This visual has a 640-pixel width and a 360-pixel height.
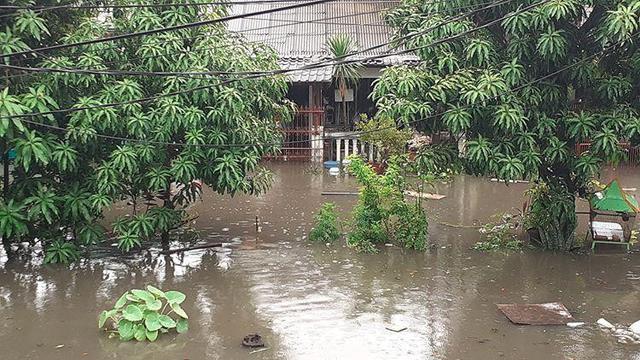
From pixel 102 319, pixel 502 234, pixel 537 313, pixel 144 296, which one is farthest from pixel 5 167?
pixel 502 234

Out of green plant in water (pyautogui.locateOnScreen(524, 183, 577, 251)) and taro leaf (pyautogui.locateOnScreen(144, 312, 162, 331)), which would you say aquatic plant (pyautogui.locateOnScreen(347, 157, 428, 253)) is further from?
taro leaf (pyautogui.locateOnScreen(144, 312, 162, 331))

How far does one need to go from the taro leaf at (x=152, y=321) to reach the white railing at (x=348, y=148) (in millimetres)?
11938

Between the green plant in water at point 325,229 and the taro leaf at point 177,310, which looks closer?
the taro leaf at point 177,310

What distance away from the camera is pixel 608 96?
812 cm

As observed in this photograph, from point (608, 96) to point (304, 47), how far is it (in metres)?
12.4

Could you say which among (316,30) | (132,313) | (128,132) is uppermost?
(316,30)

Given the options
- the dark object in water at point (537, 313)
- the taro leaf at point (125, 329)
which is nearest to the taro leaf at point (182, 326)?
the taro leaf at point (125, 329)

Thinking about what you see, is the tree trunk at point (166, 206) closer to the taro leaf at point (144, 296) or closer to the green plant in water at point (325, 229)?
the green plant in water at point (325, 229)

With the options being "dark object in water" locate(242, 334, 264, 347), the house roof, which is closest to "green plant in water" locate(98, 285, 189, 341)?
"dark object in water" locate(242, 334, 264, 347)

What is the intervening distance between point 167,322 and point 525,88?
216 inches

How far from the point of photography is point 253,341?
5.96 metres

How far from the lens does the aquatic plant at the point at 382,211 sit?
9164mm

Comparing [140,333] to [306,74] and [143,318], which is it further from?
[306,74]

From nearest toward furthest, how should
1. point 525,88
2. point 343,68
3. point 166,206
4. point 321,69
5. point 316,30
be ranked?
point 525,88, point 166,206, point 343,68, point 321,69, point 316,30
